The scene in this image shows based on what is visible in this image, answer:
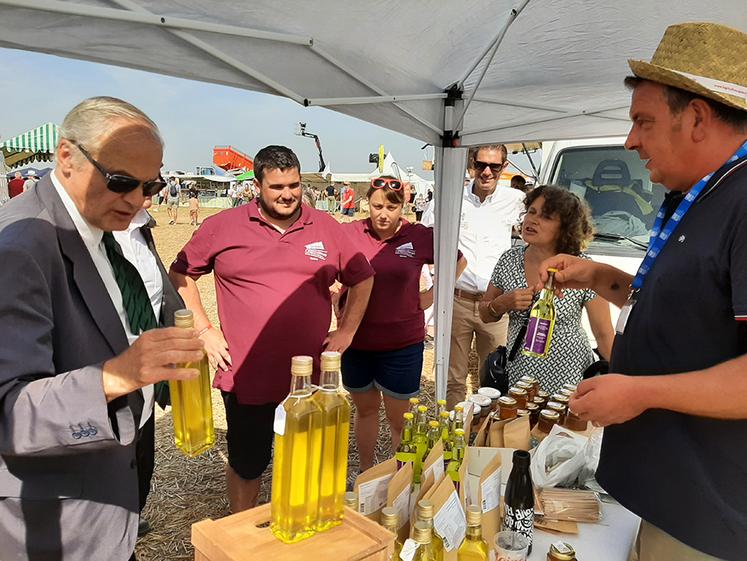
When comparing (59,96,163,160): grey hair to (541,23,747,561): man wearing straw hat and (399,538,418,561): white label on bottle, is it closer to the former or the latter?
(399,538,418,561): white label on bottle

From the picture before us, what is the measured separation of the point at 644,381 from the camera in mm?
1164

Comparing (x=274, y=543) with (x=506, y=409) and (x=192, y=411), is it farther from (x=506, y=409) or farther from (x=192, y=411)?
(x=506, y=409)

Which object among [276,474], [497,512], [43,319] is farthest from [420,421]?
[43,319]

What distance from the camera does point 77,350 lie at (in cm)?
125

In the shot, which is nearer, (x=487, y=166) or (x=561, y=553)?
(x=561, y=553)

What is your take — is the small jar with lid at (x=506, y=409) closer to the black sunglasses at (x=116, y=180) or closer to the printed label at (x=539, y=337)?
the printed label at (x=539, y=337)

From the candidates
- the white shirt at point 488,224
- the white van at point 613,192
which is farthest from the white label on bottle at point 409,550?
the white shirt at point 488,224

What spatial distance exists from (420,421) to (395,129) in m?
1.90

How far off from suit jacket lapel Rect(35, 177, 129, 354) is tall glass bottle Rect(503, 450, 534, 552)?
1.21 metres

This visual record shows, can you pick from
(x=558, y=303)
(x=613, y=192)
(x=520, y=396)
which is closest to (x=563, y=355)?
(x=558, y=303)

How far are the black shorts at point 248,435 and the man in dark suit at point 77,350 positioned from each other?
1145 mm

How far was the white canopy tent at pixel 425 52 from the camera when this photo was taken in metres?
1.80

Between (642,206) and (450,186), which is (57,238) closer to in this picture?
(450,186)

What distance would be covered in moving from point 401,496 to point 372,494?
0.27 ft
